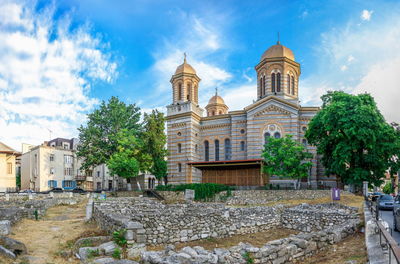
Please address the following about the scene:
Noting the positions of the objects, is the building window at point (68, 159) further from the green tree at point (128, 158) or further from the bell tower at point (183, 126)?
the bell tower at point (183, 126)

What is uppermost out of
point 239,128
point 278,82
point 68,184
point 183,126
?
point 278,82

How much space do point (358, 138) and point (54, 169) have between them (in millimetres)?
48625

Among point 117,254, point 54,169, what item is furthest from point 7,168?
point 117,254

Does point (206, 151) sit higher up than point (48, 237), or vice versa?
point (206, 151)

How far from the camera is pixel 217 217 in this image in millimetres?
14398

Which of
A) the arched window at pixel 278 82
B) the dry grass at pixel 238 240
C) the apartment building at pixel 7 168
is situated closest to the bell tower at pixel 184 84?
the arched window at pixel 278 82

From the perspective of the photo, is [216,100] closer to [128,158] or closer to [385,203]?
[128,158]

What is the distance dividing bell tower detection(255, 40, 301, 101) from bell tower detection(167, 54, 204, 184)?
10.0 metres

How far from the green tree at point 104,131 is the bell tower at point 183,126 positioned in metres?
6.37

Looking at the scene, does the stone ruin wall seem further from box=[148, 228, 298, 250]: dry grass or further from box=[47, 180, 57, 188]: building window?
A: box=[47, 180, 57, 188]: building window

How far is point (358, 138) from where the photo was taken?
26141 mm

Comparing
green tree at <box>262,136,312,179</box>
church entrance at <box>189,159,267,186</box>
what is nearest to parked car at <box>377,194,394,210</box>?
green tree at <box>262,136,312,179</box>

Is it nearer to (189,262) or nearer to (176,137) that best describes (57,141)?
(176,137)

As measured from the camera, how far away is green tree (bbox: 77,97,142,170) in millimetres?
44656
